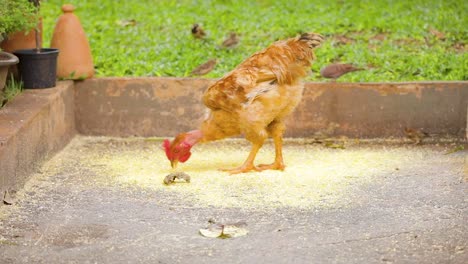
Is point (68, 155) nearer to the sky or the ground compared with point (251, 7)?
nearer to the ground

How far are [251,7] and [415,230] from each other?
20.9ft

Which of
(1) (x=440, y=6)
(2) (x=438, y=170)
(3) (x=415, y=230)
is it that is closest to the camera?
(3) (x=415, y=230)

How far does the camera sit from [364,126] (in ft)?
28.8

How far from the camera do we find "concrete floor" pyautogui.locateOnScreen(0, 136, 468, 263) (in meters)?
5.44

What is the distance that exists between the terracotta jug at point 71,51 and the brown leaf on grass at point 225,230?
341 cm

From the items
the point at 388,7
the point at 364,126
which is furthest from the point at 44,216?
the point at 388,7

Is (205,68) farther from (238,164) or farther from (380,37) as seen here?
(380,37)

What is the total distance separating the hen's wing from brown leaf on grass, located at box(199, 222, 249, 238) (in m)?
1.56

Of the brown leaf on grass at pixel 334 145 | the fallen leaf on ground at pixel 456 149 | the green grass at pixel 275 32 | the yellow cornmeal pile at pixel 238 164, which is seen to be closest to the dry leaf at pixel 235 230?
the yellow cornmeal pile at pixel 238 164

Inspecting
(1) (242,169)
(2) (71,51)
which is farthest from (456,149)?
(2) (71,51)

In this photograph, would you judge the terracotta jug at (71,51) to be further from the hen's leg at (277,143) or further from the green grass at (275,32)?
the hen's leg at (277,143)

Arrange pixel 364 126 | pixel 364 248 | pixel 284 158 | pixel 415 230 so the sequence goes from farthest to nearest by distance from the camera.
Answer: pixel 364 126
pixel 284 158
pixel 415 230
pixel 364 248

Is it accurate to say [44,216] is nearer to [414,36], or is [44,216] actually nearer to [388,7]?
[414,36]

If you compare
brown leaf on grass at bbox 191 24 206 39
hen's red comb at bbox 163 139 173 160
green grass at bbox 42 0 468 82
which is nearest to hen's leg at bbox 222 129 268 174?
hen's red comb at bbox 163 139 173 160
